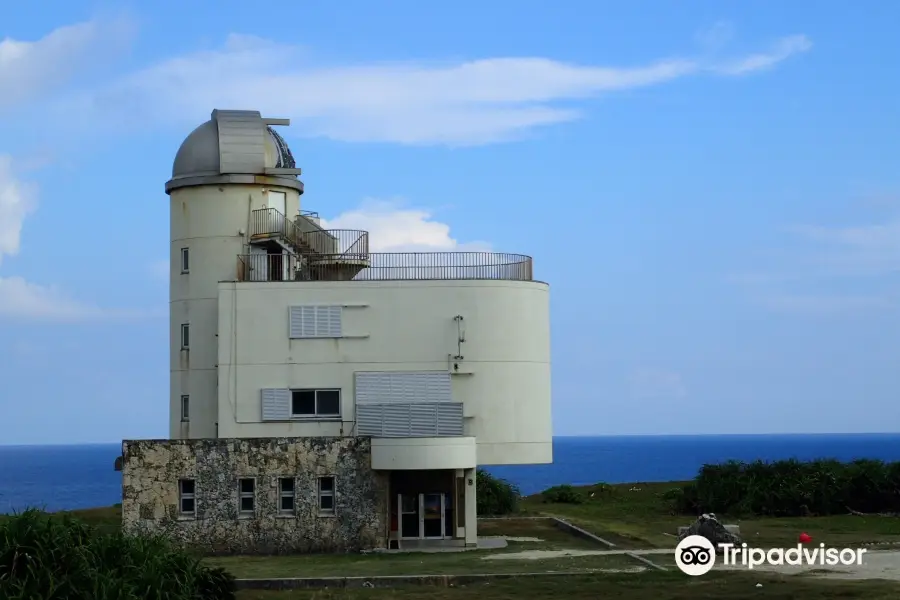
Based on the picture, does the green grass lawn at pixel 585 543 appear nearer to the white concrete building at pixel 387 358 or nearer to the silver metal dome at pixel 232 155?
the white concrete building at pixel 387 358

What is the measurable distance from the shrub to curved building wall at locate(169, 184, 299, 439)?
65.8 feet

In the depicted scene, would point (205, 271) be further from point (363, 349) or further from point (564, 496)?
point (564, 496)

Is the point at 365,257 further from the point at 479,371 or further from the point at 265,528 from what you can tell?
the point at 265,528

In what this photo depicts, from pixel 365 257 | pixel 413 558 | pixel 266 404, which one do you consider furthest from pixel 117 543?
pixel 365 257

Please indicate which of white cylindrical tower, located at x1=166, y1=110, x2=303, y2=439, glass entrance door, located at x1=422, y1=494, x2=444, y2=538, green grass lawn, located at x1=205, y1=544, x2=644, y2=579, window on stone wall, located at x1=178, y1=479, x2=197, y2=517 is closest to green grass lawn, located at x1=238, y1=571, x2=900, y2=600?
green grass lawn, located at x1=205, y1=544, x2=644, y2=579

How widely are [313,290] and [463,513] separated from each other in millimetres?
7896

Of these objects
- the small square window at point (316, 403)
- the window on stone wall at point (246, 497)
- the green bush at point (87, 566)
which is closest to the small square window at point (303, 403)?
the small square window at point (316, 403)

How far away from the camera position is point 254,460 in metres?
37.3

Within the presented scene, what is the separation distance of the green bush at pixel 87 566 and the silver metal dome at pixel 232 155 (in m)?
19.7

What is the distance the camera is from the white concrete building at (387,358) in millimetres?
38781

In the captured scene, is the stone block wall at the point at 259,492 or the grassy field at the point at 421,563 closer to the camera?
the grassy field at the point at 421,563

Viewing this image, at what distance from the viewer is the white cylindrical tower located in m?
41.6

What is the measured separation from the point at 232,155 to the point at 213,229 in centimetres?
239

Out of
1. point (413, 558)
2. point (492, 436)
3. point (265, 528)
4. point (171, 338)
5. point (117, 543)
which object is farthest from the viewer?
point (171, 338)
